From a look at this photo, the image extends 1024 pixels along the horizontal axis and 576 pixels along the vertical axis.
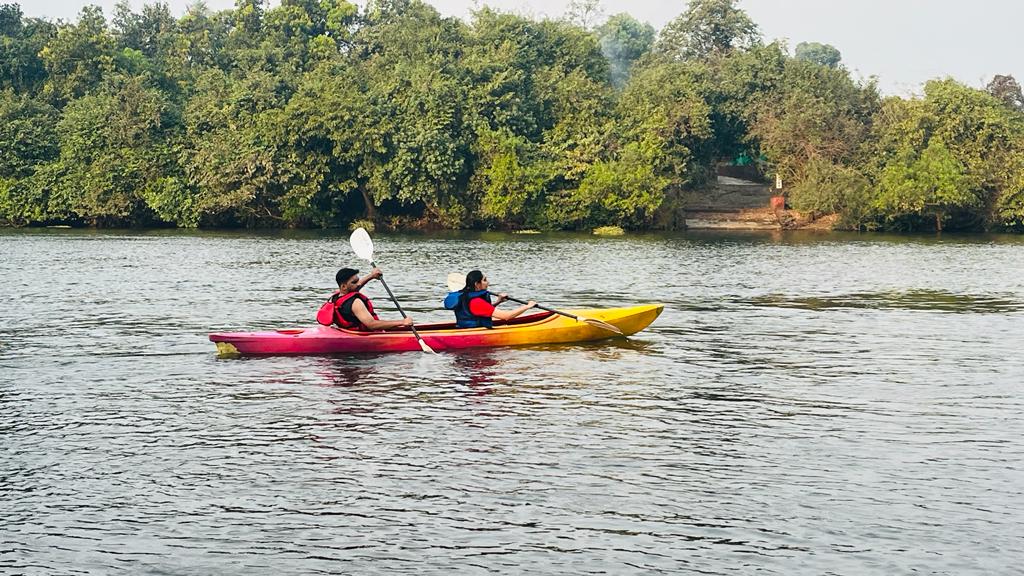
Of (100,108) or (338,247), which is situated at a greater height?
(100,108)

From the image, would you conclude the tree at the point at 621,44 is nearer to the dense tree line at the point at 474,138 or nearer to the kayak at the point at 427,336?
the dense tree line at the point at 474,138

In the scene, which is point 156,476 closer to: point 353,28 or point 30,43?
point 30,43

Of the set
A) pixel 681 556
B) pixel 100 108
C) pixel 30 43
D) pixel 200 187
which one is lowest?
pixel 681 556

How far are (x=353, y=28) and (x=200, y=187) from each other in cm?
2051

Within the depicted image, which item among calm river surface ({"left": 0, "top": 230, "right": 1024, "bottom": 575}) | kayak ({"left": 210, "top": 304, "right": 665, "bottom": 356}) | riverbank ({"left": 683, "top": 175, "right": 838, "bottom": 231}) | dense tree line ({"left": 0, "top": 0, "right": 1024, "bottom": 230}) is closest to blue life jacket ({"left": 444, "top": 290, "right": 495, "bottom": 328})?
kayak ({"left": 210, "top": 304, "right": 665, "bottom": 356})

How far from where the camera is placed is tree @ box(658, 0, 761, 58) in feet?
232

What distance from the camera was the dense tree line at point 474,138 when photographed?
169 ft

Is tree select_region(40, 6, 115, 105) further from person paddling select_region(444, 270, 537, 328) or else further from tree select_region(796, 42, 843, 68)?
tree select_region(796, 42, 843, 68)

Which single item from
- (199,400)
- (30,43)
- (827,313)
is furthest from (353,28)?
(199,400)

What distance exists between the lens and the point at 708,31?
71.4m

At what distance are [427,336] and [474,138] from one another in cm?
3779

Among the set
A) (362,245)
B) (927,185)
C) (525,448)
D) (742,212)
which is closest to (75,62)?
(742,212)

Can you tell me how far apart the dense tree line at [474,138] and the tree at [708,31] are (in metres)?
10.7

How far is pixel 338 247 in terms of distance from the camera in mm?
40688
